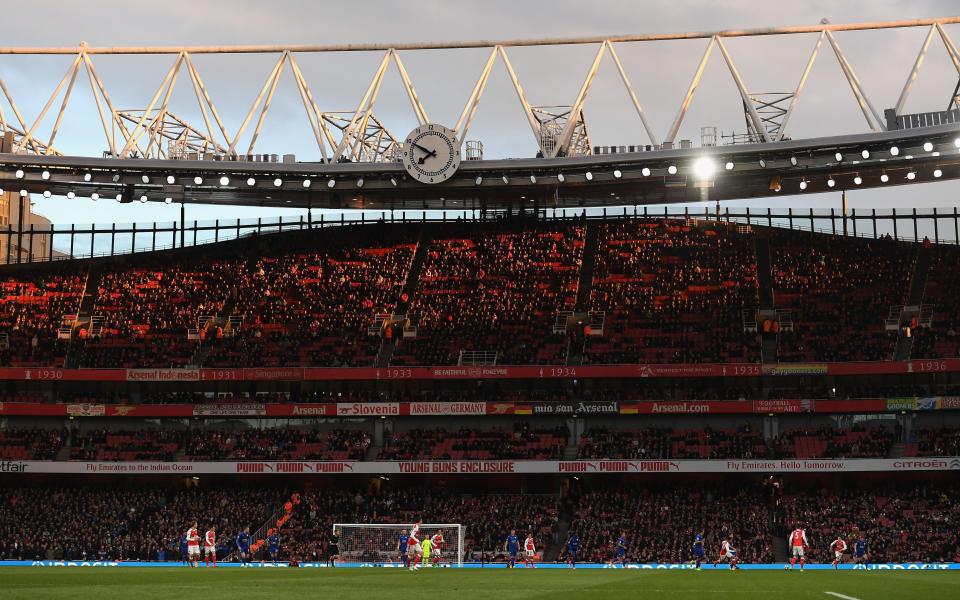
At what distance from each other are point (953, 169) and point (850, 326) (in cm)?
952

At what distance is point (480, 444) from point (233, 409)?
13.4 m

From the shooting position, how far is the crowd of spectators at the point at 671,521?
158ft

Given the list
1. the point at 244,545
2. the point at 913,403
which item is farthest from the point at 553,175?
the point at 244,545

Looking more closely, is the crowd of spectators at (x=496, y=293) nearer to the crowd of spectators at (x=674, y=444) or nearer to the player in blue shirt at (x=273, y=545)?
the crowd of spectators at (x=674, y=444)

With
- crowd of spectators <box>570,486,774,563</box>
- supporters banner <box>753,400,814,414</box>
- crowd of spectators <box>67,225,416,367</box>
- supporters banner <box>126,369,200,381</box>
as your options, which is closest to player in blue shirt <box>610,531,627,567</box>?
crowd of spectators <box>570,486,774,563</box>

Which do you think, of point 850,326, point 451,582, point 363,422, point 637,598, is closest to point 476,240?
point 363,422

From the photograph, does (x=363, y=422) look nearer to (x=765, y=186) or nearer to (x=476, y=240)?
(x=476, y=240)

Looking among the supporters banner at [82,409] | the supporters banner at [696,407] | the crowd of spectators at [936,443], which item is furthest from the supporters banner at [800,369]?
the supporters banner at [82,409]

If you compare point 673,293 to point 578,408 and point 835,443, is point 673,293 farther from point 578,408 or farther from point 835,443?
point 835,443

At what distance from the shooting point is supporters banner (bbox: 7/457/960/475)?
52406mm

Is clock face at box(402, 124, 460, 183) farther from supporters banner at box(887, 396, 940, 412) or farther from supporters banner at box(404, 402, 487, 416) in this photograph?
supporters banner at box(887, 396, 940, 412)

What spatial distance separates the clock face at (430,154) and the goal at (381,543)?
15.5 m

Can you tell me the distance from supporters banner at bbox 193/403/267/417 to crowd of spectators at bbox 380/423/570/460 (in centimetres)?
706

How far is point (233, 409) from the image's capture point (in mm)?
59406
